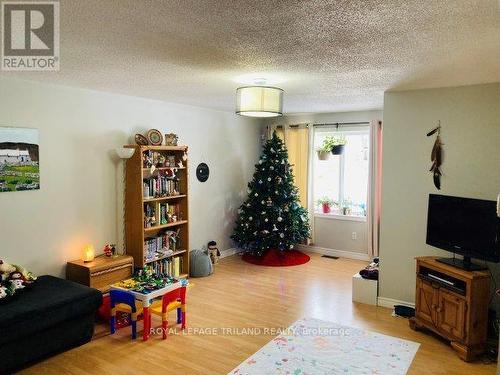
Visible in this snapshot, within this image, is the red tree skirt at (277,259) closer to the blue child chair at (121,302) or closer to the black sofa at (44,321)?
the blue child chair at (121,302)

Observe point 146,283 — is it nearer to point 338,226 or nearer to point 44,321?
point 44,321

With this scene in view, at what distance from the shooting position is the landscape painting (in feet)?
12.0

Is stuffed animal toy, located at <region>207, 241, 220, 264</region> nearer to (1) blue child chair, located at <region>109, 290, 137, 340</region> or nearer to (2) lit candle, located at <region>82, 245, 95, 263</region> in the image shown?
(2) lit candle, located at <region>82, 245, 95, 263</region>

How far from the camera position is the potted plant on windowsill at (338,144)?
6574mm

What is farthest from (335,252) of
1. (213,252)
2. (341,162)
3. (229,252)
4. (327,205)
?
(213,252)

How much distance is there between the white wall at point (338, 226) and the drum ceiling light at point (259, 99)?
3.16 metres

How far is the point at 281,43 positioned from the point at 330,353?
2626 millimetres

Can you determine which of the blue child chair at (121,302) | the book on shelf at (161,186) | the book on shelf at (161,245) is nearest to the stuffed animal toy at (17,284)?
the blue child chair at (121,302)

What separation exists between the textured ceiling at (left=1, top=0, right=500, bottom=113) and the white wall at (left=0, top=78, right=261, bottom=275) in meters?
0.32

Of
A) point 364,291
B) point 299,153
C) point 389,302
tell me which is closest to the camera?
point 389,302

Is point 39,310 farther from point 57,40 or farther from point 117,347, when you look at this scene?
point 57,40

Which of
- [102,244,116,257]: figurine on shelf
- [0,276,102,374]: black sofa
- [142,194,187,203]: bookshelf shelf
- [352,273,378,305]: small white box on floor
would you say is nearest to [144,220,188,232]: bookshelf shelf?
[142,194,187,203]: bookshelf shelf

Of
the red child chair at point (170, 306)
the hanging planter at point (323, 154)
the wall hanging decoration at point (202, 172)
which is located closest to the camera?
Result: the red child chair at point (170, 306)

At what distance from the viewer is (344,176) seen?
6793mm
